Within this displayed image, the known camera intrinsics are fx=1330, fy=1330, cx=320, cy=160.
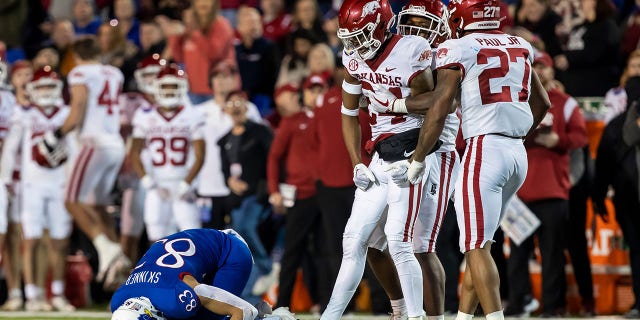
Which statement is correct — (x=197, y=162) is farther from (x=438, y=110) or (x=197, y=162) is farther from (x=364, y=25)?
(x=438, y=110)

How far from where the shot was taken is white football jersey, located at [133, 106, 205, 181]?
11945 millimetres

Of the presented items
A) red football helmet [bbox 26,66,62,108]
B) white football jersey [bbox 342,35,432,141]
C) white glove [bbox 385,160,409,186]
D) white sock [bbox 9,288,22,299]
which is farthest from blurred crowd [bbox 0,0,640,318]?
white glove [bbox 385,160,409,186]

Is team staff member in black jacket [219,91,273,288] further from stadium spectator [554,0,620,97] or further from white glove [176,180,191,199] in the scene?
stadium spectator [554,0,620,97]

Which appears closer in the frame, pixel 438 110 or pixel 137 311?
pixel 137 311

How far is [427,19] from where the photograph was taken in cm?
824

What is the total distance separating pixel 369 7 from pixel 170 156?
467 cm

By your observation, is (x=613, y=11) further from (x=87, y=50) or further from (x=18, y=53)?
(x=18, y=53)

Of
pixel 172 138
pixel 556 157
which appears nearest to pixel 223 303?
pixel 556 157

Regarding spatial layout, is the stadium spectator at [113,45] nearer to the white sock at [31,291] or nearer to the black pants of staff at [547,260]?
the white sock at [31,291]

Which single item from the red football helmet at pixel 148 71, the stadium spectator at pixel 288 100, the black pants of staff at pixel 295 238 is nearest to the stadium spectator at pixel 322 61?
the stadium spectator at pixel 288 100

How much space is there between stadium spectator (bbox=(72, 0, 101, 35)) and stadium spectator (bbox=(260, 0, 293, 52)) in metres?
2.04

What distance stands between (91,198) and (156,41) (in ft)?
9.47

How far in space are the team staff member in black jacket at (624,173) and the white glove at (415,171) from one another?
11.3ft

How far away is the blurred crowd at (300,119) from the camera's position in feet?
34.9
